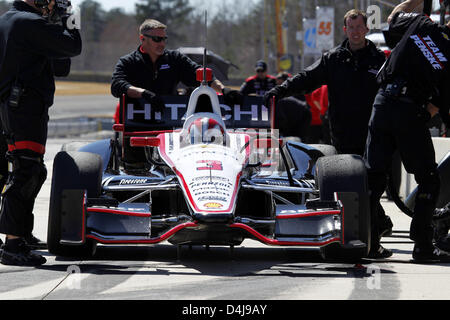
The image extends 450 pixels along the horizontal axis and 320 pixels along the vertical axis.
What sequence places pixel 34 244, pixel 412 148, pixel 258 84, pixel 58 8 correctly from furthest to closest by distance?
pixel 258 84 < pixel 34 244 < pixel 412 148 < pixel 58 8

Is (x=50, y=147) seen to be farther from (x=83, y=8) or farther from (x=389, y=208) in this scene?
(x=83, y=8)

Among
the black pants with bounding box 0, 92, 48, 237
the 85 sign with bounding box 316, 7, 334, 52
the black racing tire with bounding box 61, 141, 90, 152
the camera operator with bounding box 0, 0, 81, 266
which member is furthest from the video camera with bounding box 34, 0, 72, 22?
the 85 sign with bounding box 316, 7, 334, 52

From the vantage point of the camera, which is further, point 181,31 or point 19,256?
point 181,31

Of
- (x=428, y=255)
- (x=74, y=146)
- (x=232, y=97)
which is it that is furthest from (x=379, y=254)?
(x=74, y=146)

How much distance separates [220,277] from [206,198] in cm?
59

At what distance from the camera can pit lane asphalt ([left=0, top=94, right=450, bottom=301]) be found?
6.04 m

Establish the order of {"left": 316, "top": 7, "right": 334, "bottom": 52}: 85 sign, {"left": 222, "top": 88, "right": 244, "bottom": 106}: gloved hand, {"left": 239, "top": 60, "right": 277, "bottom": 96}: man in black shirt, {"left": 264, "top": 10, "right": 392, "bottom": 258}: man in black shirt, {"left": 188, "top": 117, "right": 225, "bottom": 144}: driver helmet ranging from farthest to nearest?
{"left": 316, "top": 7, "right": 334, "bottom": 52}: 85 sign → {"left": 239, "top": 60, "right": 277, "bottom": 96}: man in black shirt → {"left": 222, "top": 88, "right": 244, "bottom": 106}: gloved hand → {"left": 264, "top": 10, "right": 392, "bottom": 258}: man in black shirt → {"left": 188, "top": 117, "right": 225, "bottom": 144}: driver helmet

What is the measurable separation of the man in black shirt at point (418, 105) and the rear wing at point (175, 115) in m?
1.63

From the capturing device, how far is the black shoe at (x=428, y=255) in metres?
7.75

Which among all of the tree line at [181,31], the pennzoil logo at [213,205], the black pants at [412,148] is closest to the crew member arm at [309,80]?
the black pants at [412,148]

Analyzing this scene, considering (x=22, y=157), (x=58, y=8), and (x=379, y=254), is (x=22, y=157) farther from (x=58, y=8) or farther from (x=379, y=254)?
(x=379, y=254)

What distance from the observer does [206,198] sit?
6984mm

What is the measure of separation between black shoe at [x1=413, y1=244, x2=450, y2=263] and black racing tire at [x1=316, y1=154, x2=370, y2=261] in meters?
0.58

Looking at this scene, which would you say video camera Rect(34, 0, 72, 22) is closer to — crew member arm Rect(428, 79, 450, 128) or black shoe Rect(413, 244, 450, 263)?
crew member arm Rect(428, 79, 450, 128)
